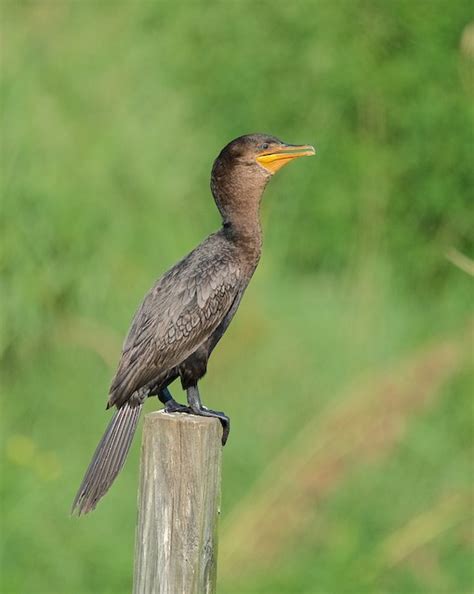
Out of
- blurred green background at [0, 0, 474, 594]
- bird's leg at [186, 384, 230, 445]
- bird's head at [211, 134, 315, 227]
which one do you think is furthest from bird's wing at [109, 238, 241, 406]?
blurred green background at [0, 0, 474, 594]

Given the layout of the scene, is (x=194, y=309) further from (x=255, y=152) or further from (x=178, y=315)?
(x=255, y=152)

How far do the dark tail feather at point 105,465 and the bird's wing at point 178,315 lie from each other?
155 millimetres

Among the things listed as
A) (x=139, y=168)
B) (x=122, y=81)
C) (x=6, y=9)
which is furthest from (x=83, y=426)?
(x=6, y=9)

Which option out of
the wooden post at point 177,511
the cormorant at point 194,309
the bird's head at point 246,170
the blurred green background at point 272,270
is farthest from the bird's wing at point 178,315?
the blurred green background at point 272,270

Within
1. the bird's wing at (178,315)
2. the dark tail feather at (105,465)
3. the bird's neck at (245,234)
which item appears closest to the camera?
the dark tail feather at (105,465)

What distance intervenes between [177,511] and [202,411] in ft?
2.56

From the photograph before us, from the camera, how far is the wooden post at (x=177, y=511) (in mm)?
3705

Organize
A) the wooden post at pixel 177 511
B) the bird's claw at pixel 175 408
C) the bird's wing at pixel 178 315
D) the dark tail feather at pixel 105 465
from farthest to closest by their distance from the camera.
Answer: the bird's wing at pixel 178 315 → the bird's claw at pixel 175 408 → the dark tail feather at pixel 105 465 → the wooden post at pixel 177 511

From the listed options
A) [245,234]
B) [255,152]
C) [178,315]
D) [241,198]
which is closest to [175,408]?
[178,315]

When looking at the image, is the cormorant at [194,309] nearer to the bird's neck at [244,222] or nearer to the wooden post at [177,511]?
the bird's neck at [244,222]

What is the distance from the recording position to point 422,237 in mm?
9672

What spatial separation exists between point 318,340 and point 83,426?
149cm

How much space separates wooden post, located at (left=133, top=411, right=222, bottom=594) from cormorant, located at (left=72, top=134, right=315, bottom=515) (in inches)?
18.2

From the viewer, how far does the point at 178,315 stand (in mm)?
4613
